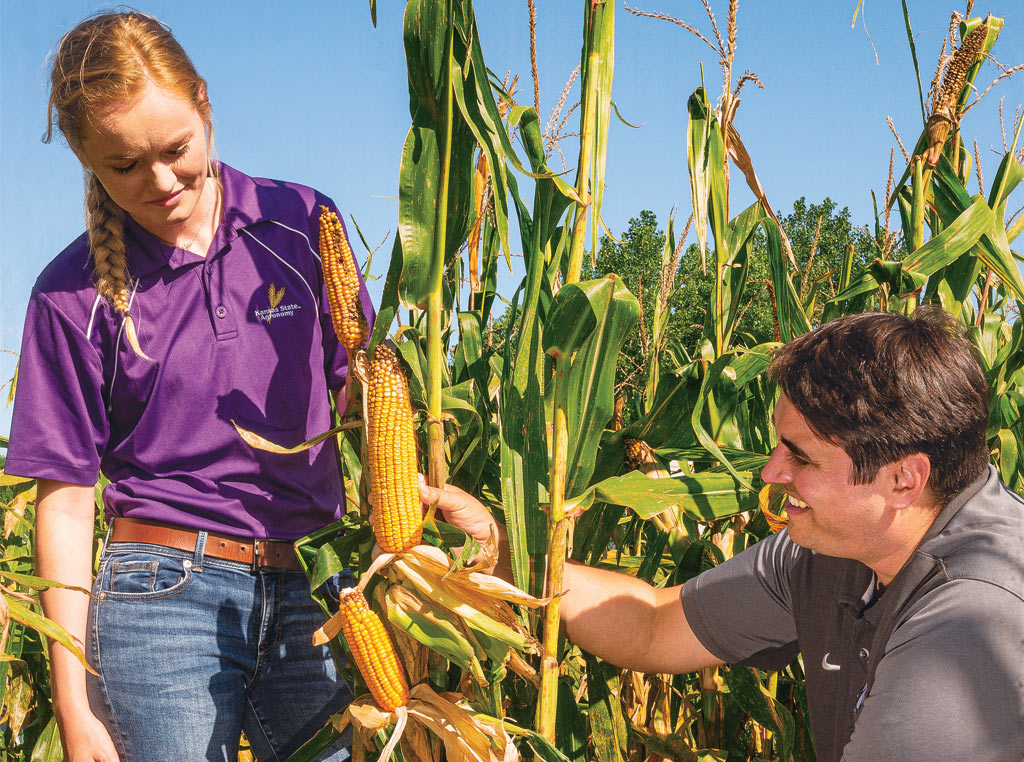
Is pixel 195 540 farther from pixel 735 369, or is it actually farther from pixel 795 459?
pixel 735 369

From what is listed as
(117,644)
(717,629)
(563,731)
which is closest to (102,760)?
(117,644)

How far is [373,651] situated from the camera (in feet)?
6.17

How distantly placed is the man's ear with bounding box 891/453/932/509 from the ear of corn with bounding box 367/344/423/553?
43.9 inches

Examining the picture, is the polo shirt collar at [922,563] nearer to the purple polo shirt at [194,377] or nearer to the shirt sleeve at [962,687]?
the shirt sleeve at [962,687]

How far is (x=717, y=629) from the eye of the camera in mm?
2408

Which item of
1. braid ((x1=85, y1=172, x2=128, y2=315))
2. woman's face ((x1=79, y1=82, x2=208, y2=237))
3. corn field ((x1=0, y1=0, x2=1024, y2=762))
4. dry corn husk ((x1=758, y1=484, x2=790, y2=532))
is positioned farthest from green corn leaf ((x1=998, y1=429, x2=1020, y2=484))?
braid ((x1=85, y1=172, x2=128, y2=315))

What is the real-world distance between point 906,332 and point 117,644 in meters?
2.02

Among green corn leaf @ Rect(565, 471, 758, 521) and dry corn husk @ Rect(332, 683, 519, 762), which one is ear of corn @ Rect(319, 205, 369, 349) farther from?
dry corn husk @ Rect(332, 683, 519, 762)

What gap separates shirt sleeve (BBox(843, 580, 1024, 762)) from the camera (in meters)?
1.76

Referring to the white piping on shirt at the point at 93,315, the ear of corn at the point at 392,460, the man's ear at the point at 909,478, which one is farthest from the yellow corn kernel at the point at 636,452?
the white piping on shirt at the point at 93,315

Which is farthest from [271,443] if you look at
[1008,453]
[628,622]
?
[1008,453]

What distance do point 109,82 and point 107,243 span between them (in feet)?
1.36

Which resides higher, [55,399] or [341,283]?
[341,283]

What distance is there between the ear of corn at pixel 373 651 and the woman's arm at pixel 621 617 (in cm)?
35
